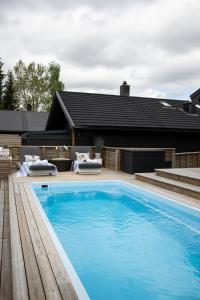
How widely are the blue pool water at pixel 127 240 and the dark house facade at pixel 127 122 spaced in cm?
547

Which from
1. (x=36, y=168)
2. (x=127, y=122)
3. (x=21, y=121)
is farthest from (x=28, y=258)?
(x=21, y=121)

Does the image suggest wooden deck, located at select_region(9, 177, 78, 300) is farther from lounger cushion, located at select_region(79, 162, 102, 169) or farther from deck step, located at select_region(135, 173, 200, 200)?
lounger cushion, located at select_region(79, 162, 102, 169)

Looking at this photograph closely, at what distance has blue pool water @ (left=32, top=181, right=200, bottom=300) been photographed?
3.54 metres

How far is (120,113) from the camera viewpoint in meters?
15.4

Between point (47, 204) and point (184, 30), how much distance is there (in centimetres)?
789

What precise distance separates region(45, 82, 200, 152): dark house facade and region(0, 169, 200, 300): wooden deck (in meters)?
7.70

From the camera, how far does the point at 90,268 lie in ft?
13.0

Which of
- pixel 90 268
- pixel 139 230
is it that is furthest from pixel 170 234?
pixel 90 268

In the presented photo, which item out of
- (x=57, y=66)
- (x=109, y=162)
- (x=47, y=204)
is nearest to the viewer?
(x=47, y=204)

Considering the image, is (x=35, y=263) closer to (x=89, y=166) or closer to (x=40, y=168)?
(x=40, y=168)

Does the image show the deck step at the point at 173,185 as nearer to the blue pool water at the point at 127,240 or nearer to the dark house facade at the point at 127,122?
the blue pool water at the point at 127,240

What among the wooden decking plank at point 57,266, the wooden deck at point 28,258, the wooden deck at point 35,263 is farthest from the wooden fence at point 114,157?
the wooden decking plank at point 57,266

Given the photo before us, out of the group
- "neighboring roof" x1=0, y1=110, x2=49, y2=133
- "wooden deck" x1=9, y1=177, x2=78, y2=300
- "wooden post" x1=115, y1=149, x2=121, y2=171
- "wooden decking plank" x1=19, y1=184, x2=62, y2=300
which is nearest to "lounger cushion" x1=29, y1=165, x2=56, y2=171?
"wooden post" x1=115, y1=149, x2=121, y2=171

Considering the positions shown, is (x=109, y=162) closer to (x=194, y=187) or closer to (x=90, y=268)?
(x=194, y=187)
